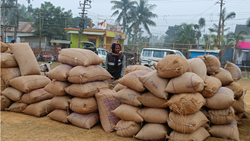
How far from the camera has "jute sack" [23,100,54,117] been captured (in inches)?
172

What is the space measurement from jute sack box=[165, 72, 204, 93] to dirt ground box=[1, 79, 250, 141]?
2.93 ft

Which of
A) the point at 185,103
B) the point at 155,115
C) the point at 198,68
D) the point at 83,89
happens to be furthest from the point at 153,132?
the point at 83,89

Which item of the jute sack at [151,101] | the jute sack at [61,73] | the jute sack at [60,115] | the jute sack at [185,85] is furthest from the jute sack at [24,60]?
the jute sack at [185,85]

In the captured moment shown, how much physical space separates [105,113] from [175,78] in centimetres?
134

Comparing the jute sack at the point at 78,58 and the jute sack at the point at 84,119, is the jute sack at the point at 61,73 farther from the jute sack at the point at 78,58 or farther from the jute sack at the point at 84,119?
the jute sack at the point at 84,119

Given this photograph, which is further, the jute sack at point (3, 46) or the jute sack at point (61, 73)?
the jute sack at point (3, 46)

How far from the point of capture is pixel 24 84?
445 centimetres

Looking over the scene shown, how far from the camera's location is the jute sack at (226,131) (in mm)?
3336

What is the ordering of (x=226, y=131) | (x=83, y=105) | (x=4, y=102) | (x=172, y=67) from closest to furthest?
(x=172, y=67) < (x=226, y=131) < (x=83, y=105) < (x=4, y=102)

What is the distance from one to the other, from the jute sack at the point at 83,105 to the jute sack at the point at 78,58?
612 millimetres

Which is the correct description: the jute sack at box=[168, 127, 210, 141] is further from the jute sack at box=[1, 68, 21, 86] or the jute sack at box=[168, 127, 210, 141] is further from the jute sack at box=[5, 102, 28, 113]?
the jute sack at box=[1, 68, 21, 86]

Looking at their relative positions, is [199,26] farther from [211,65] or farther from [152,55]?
[211,65]

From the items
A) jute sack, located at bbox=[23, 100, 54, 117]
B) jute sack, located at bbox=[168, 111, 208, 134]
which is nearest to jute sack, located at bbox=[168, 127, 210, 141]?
jute sack, located at bbox=[168, 111, 208, 134]

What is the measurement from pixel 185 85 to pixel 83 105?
1.71 meters
